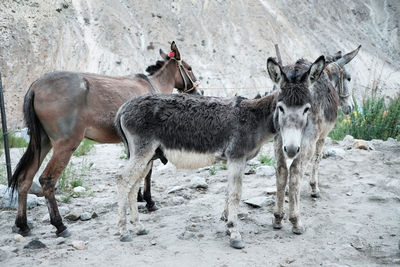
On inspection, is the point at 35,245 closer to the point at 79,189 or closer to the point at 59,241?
the point at 59,241

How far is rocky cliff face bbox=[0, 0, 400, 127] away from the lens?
22.0 m

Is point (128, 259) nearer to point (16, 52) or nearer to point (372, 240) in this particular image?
point (372, 240)

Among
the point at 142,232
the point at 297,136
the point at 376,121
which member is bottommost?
the point at 142,232

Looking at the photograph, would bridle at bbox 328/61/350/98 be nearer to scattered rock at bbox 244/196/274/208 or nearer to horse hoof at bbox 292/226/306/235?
scattered rock at bbox 244/196/274/208

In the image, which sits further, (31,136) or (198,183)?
(198,183)

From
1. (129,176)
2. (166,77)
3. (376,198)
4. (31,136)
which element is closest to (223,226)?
(129,176)

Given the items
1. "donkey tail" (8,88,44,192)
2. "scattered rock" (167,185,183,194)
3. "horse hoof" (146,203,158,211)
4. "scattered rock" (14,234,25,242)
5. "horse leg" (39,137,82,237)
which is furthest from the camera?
"scattered rock" (167,185,183,194)

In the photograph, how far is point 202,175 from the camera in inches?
249

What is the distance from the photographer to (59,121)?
13.5 feet

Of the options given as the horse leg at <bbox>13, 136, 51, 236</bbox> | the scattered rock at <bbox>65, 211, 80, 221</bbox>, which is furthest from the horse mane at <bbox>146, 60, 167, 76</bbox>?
the scattered rock at <bbox>65, 211, 80, 221</bbox>

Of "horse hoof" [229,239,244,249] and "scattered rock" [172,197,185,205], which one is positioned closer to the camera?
"horse hoof" [229,239,244,249]

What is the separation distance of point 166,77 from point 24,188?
307cm

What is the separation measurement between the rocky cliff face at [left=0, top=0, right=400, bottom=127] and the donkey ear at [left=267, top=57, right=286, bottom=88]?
17649 millimetres

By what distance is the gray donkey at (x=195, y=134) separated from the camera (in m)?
3.69
